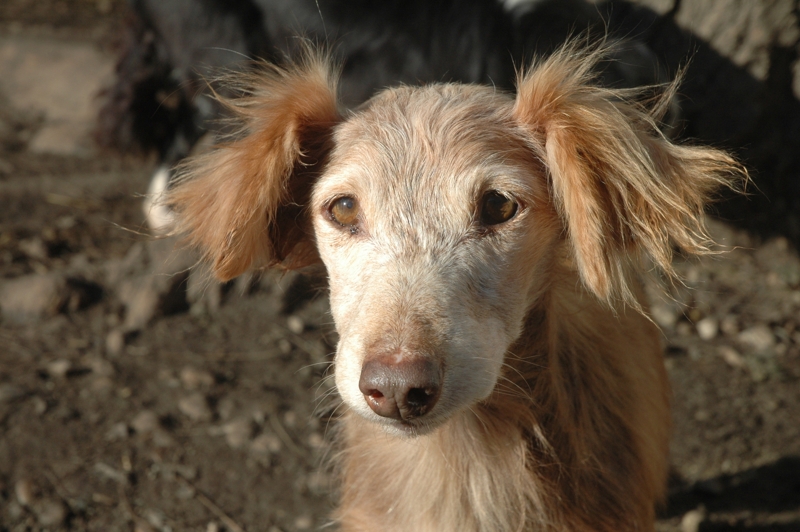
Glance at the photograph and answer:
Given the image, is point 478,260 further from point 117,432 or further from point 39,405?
point 39,405

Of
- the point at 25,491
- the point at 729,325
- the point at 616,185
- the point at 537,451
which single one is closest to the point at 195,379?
the point at 25,491

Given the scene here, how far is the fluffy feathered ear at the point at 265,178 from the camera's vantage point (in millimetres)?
2344

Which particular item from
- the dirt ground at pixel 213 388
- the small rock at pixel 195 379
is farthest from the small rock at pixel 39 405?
the small rock at pixel 195 379

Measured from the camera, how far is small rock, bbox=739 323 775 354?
4.27 metres

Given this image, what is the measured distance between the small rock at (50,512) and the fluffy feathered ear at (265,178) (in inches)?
58.2

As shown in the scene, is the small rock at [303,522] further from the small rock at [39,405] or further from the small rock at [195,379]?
the small rock at [39,405]

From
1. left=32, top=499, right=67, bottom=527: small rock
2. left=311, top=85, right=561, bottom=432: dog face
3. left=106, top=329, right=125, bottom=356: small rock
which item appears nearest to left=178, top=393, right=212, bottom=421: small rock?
left=106, top=329, right=125, bottom=356: small rock

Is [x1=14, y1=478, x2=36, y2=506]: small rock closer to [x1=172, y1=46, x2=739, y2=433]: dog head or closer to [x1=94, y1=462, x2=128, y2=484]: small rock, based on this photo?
[x1=94, y1=462, x2=128, y2=484]: small rock

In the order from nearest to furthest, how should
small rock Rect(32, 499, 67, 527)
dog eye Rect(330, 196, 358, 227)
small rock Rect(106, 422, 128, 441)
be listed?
dog eye Rect(330, 196, 358, 227) → small rock Rect(32, 499, 67, 527) → small rock Rect(106, 422, 128, 441)

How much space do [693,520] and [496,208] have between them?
1922 mm

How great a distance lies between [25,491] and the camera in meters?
3.25

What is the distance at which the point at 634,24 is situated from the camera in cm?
475

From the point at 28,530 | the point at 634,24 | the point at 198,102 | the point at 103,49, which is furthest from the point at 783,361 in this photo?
the point at 103,49

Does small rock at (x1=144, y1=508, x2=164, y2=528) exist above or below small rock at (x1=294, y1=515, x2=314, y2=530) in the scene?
below
